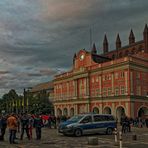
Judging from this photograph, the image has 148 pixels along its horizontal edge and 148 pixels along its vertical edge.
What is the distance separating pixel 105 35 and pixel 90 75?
48655 mm

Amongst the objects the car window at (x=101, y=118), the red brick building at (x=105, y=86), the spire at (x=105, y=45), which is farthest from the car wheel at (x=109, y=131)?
the spire at (x=105, y=45)

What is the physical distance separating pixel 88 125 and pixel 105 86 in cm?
5146

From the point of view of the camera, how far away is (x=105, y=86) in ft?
258

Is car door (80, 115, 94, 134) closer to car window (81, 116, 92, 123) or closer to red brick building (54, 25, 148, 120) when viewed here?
car window (81, 116, 92, 123)

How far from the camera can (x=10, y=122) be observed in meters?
21.1

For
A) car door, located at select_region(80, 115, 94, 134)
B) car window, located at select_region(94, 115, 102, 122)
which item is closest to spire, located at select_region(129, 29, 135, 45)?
car window, located at select_region(94, 115, 102, 122)

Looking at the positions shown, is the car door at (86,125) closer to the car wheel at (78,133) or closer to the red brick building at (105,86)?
the car wheel at (78,133)

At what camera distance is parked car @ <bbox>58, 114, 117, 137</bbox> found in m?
27.2

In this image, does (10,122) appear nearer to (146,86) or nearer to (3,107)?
(146,86)

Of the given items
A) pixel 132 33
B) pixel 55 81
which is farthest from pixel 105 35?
pixel 55 81

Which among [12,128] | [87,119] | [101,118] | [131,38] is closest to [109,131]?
[101,118]

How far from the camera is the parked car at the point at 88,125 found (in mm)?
27156

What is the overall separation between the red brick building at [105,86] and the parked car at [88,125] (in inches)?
1638

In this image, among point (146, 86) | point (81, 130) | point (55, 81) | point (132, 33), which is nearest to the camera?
point (81, 130)
